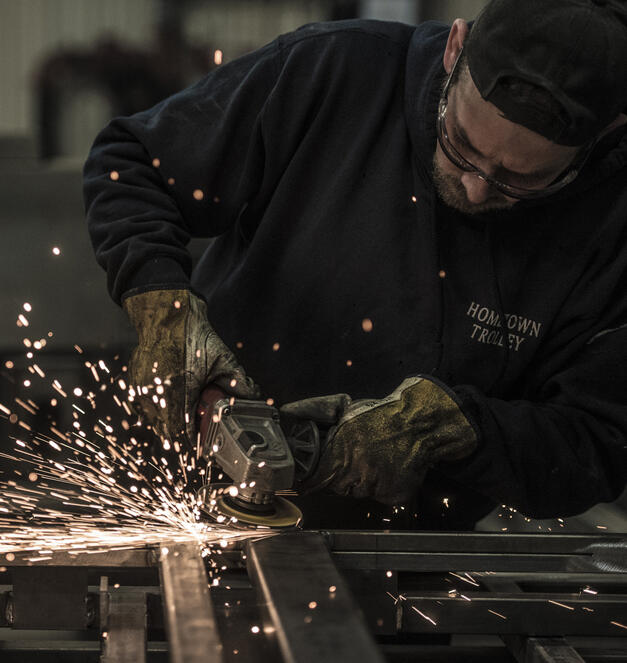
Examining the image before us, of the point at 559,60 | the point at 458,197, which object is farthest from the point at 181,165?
the point at 559,60

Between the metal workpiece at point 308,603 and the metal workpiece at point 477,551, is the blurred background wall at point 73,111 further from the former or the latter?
the metal workpiece at point 308,603

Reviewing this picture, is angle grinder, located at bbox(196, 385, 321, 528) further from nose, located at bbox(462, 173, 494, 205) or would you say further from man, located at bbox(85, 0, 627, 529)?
nose, located at bbox(462, 173, 494, 205)

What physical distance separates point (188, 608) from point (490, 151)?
0.92m

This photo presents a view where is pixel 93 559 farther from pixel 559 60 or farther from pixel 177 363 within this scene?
pixel 559 60

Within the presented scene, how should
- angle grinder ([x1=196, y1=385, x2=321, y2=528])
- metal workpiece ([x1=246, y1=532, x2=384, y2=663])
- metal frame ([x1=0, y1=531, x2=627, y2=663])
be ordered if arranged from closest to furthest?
1. metal workpiece ([x1=246, y1=532, x2=384, y2=663])
2. metal frame ([x1=0, y1=531, x2=627, y2=663])
3. angle grinder ([x1=196, y1=385, x2=321, y2=528])

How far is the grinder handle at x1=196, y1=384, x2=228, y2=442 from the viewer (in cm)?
165

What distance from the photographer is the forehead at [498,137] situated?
4.98 feet

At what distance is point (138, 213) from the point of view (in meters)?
1.78

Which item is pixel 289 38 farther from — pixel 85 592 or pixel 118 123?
pixel 85 592

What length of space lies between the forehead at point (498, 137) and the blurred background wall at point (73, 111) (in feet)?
6.02

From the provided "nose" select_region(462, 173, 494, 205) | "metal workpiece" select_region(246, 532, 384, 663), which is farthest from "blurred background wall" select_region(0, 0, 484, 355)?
"metal workpiece" select_region(246, 532, 384, 663)

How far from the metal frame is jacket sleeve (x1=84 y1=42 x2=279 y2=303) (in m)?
0.59

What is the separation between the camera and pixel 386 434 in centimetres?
168

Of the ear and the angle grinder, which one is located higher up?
the ear
